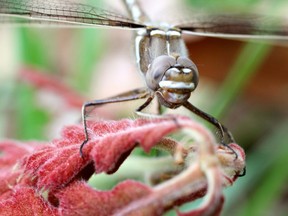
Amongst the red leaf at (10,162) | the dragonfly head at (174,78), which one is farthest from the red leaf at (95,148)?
the dragonfly head at (174,78)

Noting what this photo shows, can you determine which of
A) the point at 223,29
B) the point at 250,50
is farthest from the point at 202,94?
the point at 223,29

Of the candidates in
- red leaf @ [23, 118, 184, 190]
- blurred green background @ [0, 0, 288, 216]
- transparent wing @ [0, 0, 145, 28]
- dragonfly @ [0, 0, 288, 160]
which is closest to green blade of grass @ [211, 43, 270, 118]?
blurred green background @ [0, 0, 288, 216]

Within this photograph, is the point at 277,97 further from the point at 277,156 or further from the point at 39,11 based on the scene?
the point at 39,11

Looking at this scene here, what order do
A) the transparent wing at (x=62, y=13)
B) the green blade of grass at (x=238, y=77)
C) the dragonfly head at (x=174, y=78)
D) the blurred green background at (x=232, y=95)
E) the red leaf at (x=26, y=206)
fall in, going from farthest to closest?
the blurred green background at (x=232, y=95)
the green blade of grass at (x=238, y=77)
the transparent wing at (x=62, y=13)
the dragonfly head at (x=174, y=78)
the red leaf at (x=26, y=206)

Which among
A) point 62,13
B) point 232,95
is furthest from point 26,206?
point 232,95

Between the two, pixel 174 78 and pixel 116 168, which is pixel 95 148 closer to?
pixel 116 168

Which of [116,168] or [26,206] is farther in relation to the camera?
[26,206]

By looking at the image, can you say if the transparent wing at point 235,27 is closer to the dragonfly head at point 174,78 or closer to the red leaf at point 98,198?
the dragonfly head at point 174,78

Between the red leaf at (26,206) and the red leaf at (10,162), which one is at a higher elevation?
the red leaf at (26,206)
